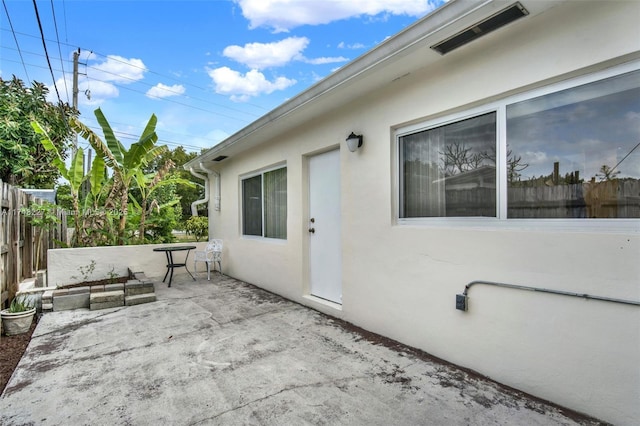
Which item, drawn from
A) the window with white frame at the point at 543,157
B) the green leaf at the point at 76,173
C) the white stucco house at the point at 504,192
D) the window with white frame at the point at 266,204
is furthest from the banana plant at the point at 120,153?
the window with white frame at the point at 543,157

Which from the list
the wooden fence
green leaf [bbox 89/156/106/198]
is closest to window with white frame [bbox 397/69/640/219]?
the wooden fence

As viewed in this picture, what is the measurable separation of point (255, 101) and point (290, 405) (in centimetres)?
2209

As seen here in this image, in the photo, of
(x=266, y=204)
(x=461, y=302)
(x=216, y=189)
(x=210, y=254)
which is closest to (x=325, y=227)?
(x=266, y=204)

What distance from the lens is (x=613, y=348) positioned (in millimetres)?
2021

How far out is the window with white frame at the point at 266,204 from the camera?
18.9 ft

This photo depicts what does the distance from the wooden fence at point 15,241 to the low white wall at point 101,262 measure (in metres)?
0.56

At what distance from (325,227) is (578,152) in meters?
3.12

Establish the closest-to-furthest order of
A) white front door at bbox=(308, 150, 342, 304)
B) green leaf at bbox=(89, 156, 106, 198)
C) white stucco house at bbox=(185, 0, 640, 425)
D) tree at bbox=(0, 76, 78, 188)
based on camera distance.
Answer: white stucco house at bbox=(185, 0, 640, 425) < white front door at bbox=(308, 150, 342, 304) < green leaf at bbox=(89, 156, 106, 198) < tree at bbox=(0, 76, 78, 188)

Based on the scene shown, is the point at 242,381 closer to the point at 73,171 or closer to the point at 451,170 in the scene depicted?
the point at 451,170

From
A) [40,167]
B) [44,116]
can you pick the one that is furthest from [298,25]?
[40,167]

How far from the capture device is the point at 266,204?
6277 millimetres

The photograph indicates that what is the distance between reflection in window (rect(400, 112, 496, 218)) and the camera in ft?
9.16

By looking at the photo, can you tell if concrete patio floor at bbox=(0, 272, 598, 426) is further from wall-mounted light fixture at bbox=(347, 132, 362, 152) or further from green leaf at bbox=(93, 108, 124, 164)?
green leaf at bbox=(93, 108, 124, 164)

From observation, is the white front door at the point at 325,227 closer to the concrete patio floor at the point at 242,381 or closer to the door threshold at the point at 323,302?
the door threshold at the point at 323,302
